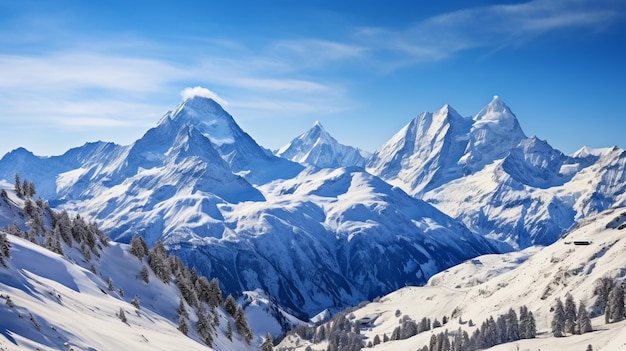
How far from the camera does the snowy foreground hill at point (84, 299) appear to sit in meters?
41.9

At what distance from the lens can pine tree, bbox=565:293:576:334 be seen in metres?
167

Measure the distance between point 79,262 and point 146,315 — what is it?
63.2ft

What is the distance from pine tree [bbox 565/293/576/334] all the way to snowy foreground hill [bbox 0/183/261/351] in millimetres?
105381

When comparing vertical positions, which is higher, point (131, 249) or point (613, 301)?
point (131, 249)

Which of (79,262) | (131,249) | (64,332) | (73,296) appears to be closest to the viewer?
(64,332)

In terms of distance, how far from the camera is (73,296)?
5938cm

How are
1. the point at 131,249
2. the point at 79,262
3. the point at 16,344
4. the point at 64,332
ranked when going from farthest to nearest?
the point at 131,249 → the point at 79,262 → the point at 64,332 → the point at 16,344

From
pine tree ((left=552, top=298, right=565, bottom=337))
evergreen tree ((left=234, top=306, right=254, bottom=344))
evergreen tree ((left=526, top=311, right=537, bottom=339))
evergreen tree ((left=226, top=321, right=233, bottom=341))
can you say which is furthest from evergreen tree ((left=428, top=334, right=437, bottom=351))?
evergreen tree ((left=226, top=321, right=233, bottom=341))

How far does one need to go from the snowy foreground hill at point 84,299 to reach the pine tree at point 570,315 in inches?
4149

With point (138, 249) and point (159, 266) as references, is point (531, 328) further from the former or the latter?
point (138, 249)

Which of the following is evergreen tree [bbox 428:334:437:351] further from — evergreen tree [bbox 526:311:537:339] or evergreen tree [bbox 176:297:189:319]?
evergreen tree [bbox 176:297:189:319]

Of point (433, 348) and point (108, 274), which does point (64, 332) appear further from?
point (433, 348)

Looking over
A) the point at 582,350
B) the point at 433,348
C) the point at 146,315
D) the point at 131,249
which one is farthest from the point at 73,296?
the point at 433,348

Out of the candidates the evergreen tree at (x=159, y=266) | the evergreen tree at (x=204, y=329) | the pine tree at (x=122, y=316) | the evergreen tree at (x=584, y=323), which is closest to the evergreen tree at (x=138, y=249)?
the evergreen tree at (x=159, y=266)
